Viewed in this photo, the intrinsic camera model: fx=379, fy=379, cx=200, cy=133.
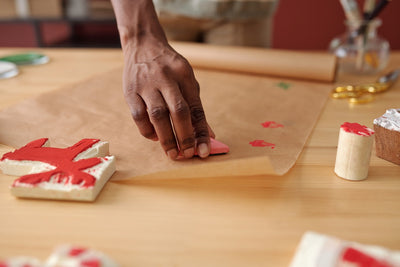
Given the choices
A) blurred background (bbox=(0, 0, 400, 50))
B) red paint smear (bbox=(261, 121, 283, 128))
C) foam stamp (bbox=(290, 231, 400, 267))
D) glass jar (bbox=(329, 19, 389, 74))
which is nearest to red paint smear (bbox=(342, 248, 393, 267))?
foam stamp (bbox=(290, 231, 400, 267))

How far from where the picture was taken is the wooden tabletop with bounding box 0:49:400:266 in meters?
0.46

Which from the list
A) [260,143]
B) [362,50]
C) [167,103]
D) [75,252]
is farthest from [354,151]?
[362,50]

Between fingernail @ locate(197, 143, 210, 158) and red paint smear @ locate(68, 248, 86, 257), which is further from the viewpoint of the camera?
fingernail @ locate(197, 143, 210, 158)

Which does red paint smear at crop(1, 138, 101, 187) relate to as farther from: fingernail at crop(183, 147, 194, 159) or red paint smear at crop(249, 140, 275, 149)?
red paint smear at crop(249, 140, 275, 149)

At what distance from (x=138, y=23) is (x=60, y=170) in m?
0.37

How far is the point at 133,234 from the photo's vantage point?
49 centimetres

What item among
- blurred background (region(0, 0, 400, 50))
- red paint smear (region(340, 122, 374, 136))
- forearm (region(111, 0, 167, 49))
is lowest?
blurred background (region(0, 0, 400, 50))

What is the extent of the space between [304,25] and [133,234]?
7.97 ft

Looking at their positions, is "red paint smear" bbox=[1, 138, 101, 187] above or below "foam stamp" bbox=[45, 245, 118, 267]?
below

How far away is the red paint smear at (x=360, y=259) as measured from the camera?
39 cm

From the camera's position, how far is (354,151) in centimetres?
59

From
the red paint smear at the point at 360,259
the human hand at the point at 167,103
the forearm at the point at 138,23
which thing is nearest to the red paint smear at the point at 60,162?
the human hand at the point at 167,103

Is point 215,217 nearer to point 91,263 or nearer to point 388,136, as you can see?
point 91,263

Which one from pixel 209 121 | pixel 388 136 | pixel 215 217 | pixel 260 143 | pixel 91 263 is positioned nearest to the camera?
→ pixel 91 263
